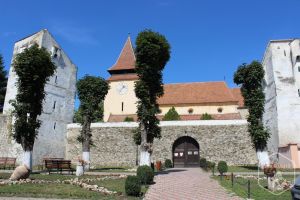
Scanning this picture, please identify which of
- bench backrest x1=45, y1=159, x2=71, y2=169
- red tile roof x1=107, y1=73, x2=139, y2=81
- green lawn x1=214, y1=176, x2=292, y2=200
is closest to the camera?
green lawn x1=214, y1=176, x2=292, y2=200

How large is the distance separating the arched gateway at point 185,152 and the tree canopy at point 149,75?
1212 centimetres

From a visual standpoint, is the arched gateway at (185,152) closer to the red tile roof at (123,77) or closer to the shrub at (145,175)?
the red tile roof at (123,77)

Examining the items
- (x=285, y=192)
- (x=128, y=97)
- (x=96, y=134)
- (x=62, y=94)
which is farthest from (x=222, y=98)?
(x=285, y=192)

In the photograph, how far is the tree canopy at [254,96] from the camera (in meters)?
24.3

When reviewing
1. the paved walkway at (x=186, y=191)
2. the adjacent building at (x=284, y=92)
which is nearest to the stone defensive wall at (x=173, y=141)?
the adjacent building at (x=284, y=92)

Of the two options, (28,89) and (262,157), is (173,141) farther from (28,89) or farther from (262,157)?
(28,89)

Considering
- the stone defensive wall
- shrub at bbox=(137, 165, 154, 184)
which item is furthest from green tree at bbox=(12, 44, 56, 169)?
the stone defensive wall

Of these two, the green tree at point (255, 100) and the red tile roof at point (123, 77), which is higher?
the red tile roof at point (123, 77)

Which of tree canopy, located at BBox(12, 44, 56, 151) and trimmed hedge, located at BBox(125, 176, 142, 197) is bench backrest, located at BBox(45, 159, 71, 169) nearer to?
tree canopy, located at BBox(12, 44, 56, 151)

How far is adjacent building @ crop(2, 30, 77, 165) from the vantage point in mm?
33600

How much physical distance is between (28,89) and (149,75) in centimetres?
801

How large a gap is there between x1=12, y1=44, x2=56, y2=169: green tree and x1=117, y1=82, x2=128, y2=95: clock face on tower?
2544cm

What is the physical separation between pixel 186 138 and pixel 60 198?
940 inches

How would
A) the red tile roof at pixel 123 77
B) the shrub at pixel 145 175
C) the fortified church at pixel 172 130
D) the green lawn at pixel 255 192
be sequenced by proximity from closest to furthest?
the green lawn at pixel 255 192, the shrub at pixel 145 175, the fortified church at pixel 172 130, the red tile roof at pixel 123 77
